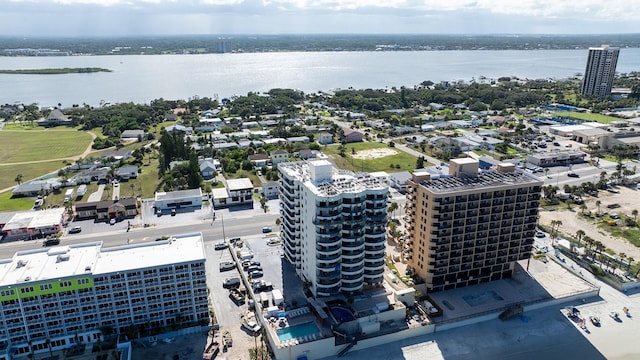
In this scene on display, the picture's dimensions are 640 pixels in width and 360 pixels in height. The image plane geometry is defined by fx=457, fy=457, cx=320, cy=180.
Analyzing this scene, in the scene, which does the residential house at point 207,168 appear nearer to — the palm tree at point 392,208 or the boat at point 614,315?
the palm tree at point 392,208

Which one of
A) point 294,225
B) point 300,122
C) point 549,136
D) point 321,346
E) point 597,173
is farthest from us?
point 300,122

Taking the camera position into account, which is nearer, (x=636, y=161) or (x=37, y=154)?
(x=636, y=161)

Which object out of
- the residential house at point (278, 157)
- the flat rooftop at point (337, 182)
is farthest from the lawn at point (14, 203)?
the flat rooftop at point (337, 182)

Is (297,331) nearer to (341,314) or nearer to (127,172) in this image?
(341,314)

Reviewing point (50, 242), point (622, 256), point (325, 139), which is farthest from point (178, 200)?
point (622, 256)

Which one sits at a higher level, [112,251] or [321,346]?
[112,251]

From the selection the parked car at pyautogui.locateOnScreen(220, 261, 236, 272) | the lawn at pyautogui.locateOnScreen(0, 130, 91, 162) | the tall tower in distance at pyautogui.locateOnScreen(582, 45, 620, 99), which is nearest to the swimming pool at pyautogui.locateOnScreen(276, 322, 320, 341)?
the parked car at pyautogui.locateOnScreen(220, 261, 236, 272)

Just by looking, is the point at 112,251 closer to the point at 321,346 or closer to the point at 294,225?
the point at 294,225

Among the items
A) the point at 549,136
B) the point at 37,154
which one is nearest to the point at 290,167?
the point at 37,154
